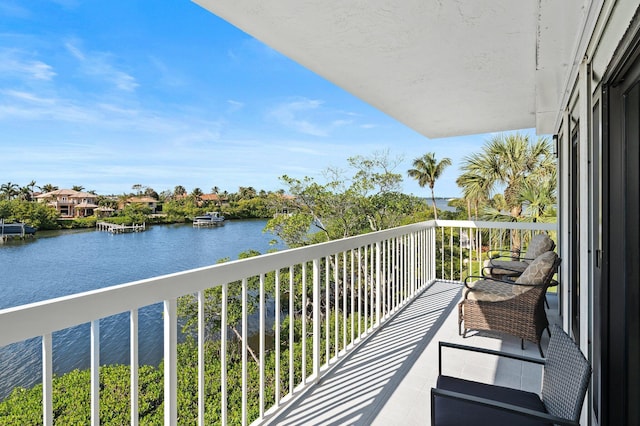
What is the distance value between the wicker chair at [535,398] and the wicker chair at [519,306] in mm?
1625

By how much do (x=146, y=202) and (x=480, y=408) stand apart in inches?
674

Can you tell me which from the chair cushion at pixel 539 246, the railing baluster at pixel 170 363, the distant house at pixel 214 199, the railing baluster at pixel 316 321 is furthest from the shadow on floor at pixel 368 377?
the distant house at pixel 214 199

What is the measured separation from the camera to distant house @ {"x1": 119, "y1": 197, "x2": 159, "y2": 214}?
15672 millimetres

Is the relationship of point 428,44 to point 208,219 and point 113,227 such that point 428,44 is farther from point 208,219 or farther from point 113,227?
point 208,219

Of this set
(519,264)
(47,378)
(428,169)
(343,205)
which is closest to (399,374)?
(47,378)

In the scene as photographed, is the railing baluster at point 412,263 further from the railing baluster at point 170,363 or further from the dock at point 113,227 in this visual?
the dock at point 113,227

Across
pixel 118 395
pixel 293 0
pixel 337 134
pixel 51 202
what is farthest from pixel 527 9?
pixel 337 134

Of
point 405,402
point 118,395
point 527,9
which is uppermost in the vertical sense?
point 527,9

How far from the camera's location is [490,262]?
4.88 metres

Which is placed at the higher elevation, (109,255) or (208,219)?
(208,219)

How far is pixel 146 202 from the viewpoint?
645 inches

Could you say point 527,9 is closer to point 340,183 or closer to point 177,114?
point 340,183

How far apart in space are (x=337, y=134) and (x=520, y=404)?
101 ft

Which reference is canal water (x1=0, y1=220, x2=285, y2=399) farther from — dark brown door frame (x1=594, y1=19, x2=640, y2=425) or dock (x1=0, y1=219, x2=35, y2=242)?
dark brown door frame (x1=594, y1=19, x2=640, y2=425)
